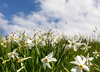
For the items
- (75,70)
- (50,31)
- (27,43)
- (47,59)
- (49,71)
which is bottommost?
(49,71)

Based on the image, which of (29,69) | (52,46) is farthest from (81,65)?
(52,46)

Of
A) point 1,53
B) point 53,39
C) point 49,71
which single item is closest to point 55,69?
point 49,71

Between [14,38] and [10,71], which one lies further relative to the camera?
[14,38]

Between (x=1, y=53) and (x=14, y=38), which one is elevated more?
(x=14, y=38)

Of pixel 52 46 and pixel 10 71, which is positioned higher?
pixel 52 46

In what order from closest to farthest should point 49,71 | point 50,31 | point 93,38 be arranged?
point 49,71 → point 50,31 → point 93,38

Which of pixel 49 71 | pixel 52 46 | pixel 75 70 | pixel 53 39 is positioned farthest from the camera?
Result: pixel 52 46

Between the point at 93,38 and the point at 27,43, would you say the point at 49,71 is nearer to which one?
the point at 27,43

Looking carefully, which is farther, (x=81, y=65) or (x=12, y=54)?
(x=12, y=54)

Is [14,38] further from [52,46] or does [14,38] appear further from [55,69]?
[55,69]
